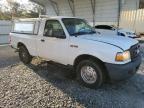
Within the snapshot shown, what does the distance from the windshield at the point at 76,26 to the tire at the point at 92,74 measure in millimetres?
983

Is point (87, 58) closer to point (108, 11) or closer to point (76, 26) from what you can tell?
point (76, 26)

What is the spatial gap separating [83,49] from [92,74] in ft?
2.28

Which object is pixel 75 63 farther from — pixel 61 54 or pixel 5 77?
pixel 5 77

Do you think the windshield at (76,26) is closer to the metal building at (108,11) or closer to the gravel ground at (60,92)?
the gravel ground at (60,92)

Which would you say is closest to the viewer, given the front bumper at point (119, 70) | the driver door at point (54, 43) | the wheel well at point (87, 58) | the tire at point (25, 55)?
the front bumper at point (119, 70)

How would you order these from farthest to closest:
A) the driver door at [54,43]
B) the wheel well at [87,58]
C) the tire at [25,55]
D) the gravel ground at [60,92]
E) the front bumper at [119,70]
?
the tire at [25,55] → the driver door at [54,43] → the wheel well at [87,58] → the front bumper at [119,70] → the gravel ground at [60,92]

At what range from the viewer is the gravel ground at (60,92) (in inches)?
175

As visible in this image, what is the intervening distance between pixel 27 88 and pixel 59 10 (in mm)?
23464

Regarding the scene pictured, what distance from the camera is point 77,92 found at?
502 cm

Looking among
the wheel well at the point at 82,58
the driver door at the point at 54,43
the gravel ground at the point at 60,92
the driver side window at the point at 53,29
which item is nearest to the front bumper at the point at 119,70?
the wheel well at the point at 82,58

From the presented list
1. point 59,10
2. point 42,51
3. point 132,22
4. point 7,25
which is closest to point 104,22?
point 132,22

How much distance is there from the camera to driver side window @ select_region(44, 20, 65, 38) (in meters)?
5.75

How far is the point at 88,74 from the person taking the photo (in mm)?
5273

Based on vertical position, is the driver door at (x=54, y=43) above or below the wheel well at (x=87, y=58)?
above
